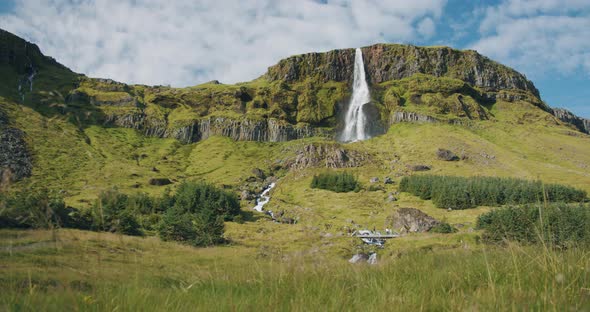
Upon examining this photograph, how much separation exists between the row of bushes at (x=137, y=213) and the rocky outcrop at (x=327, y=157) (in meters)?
66.9

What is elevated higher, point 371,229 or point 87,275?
point 87,275

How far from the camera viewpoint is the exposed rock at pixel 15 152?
13910cm

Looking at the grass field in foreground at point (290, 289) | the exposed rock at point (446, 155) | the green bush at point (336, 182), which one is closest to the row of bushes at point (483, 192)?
the green bush at point (336, 182)

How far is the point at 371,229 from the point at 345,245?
1203 inches

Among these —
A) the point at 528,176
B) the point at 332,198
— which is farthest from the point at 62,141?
the point at 528,176

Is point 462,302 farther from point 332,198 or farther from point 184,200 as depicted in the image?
point 332,198

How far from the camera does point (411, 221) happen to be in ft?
283

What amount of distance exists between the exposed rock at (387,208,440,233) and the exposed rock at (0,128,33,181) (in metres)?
130

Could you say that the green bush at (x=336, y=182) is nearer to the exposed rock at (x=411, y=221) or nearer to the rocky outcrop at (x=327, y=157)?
the rocky outcrop at (x=327, y=157)

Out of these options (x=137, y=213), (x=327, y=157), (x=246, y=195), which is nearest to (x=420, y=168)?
(x=327, y=157)

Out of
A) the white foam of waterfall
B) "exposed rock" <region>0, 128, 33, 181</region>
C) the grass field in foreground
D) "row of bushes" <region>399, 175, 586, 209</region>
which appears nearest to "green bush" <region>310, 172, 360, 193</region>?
the white foam of waterfall

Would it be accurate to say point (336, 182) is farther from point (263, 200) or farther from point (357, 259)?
point (357, 259)

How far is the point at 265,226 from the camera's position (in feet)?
283

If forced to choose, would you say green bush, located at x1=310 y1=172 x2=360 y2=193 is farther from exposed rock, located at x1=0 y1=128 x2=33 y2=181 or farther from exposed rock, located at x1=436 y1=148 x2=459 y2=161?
exposed rock, located at x1=0 y1=128 x2=33 y2=181
